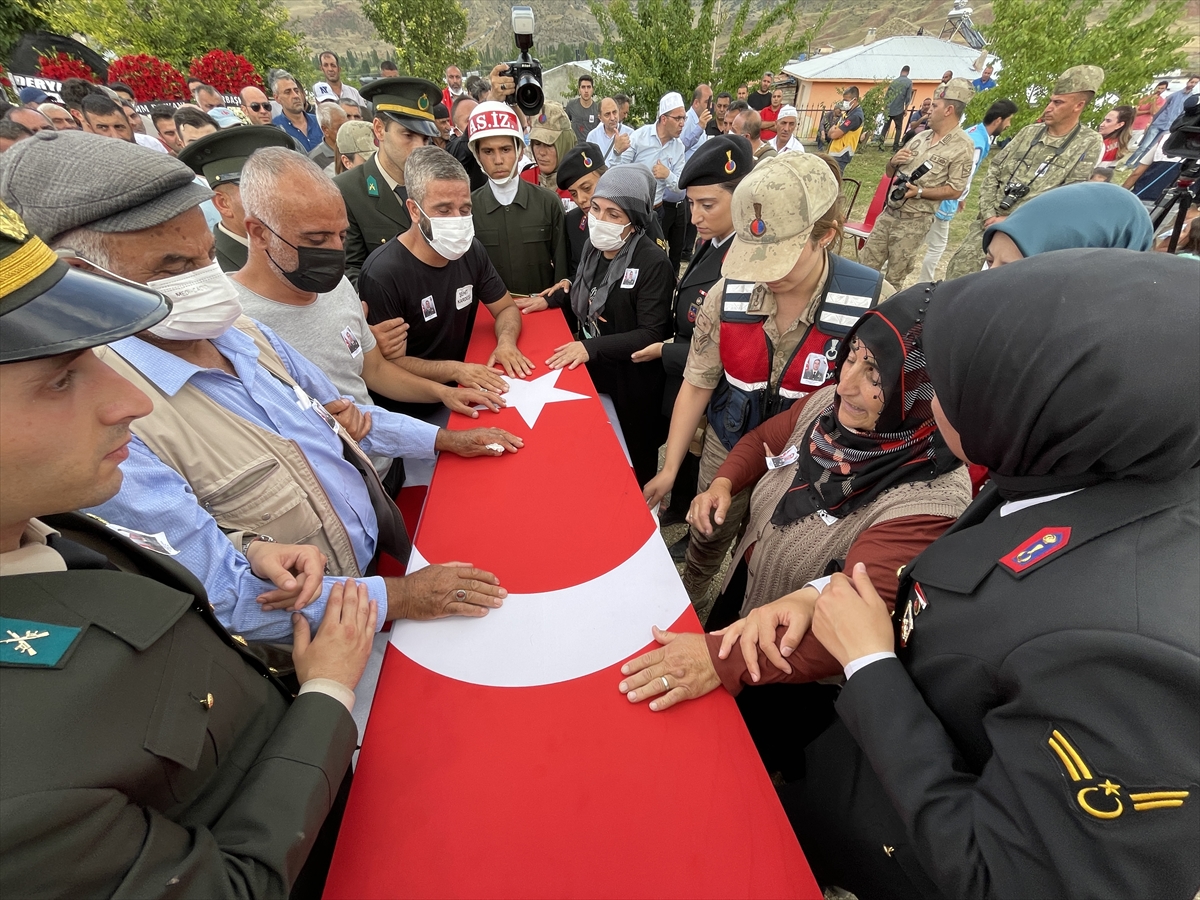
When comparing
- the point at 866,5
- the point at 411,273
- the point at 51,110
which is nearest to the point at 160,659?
the point at 411,273

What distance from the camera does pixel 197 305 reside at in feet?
4.59

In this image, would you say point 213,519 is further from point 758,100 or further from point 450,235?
point 758,100

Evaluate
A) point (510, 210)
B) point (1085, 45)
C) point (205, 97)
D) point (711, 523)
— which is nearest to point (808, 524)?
point (711, 523)

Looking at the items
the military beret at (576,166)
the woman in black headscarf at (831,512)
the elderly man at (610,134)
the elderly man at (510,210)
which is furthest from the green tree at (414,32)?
the woman in black headscarf at (831,512)

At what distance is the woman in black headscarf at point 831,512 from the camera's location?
125 centimetres

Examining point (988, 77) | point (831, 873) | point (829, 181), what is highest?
point (988, 77)

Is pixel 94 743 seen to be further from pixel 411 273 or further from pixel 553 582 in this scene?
pixel 411 273

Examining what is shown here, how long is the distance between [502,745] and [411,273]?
2.31 metres

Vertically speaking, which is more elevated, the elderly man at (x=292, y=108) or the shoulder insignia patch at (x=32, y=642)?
the elderly man at (x=292, y=108)

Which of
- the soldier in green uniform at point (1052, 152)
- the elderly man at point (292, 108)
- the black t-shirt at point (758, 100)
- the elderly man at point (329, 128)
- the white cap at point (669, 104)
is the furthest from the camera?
the black t-shirt at point (758, 100)

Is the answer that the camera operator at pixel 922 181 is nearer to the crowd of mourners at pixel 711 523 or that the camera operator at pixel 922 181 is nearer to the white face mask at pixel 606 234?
the white face mask at pixel 606 234

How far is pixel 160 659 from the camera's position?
0.83 m

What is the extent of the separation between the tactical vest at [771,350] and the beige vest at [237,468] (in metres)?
1.64

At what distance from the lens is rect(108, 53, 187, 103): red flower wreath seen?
8539 mm
